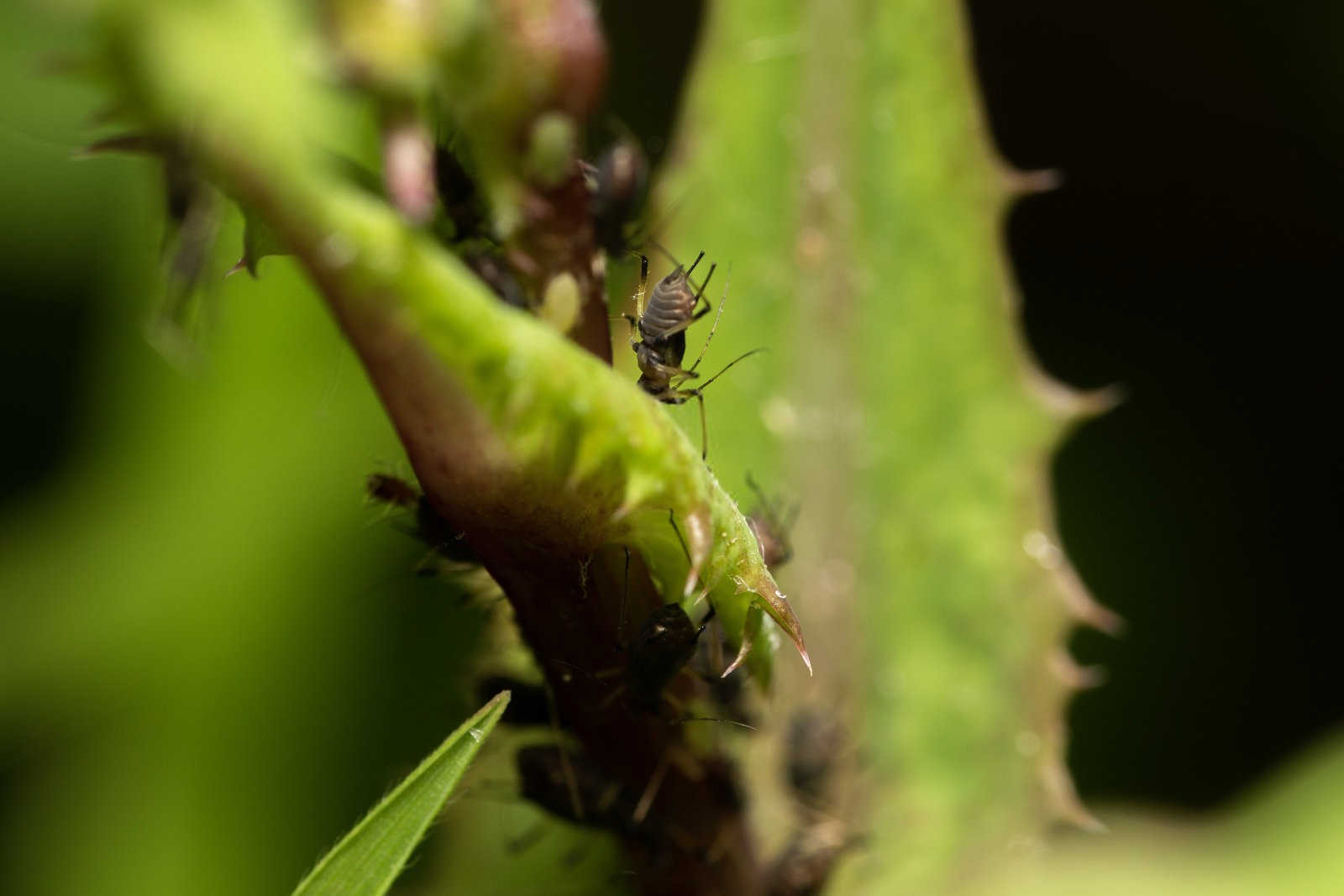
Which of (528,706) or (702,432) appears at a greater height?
(702,432)

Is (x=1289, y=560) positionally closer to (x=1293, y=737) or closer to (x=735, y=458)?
(x=1293, y=737)

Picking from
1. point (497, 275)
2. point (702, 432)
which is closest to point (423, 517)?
point (497, 275)

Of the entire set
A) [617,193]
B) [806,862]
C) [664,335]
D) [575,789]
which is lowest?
[806,862]

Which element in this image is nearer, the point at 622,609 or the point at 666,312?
the point at 622,609

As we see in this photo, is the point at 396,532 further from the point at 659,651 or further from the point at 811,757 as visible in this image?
the point at 659,651

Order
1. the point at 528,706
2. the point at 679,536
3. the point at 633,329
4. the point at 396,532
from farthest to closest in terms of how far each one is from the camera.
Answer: the point at 396,532, the point at 633,329, the point at 528,706, the point at 679,536

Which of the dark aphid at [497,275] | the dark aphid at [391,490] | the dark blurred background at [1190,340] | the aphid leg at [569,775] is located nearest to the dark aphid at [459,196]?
the dark aphid at [497,275]

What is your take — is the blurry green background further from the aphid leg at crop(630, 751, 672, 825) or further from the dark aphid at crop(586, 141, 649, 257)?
the aphid leg at crop(630, 751, 672, 825)

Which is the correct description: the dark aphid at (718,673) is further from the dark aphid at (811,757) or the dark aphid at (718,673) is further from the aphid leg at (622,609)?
the dark aphid at (811,757)
